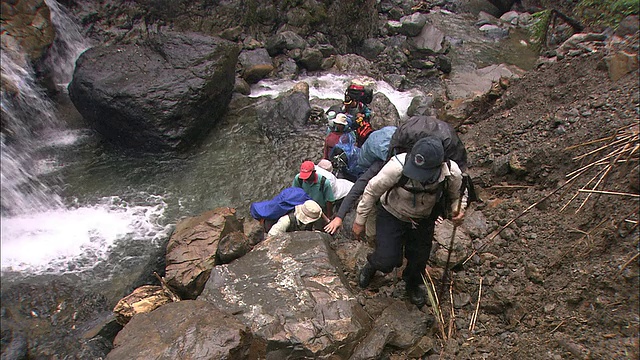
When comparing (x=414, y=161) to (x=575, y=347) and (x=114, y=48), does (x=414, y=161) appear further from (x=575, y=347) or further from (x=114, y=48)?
(x=114, y=48)

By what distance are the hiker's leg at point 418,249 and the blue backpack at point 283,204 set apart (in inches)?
80.4

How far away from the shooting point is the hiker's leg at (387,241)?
151 inches

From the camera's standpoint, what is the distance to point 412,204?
11.6ft

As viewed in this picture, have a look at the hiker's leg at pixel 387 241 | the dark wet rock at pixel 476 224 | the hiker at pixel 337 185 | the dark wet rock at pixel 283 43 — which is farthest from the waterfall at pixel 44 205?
the dark wet rock at pixel 283 43

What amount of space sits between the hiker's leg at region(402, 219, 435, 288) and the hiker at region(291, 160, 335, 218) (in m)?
2.01

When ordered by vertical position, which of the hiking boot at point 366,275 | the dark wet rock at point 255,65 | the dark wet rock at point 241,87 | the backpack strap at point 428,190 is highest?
the dark wet rock at point 255,65

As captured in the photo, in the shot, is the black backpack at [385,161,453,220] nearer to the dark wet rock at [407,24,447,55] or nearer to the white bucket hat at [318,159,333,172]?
the white bucket hat at [318,159,333,172]

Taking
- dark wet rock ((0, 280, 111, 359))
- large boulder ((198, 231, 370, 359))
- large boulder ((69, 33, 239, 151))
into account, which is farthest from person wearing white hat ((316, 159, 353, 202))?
large boulder ((69, 33, 239, 151))

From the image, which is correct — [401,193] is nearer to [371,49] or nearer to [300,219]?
[300,219]

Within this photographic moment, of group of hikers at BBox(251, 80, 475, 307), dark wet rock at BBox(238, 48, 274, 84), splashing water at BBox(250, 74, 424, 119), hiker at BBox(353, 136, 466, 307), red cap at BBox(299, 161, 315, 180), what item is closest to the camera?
hiker at BBox(353, 136, 466, 307)

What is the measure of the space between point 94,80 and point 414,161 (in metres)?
8.20

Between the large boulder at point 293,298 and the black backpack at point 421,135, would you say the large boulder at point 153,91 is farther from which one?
the black backpack at point 421,135

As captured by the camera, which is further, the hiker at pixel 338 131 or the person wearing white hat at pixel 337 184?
the hiker at pixel 338 131

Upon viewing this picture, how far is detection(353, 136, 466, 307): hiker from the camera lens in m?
3.16
